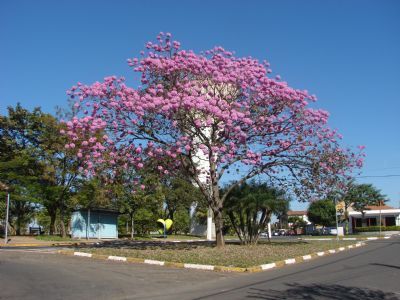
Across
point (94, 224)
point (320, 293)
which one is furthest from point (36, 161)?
point (320, 293)

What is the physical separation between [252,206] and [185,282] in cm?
1115

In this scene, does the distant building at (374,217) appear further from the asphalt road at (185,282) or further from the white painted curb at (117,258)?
the asphalt road at (185,282)

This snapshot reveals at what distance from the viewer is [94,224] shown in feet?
115

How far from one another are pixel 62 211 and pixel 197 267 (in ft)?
78.7

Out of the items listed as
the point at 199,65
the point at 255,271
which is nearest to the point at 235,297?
the point at 255,271

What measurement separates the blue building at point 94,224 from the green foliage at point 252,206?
15045mm

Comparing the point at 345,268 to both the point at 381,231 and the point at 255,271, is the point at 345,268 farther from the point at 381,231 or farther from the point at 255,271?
the point at 381,231

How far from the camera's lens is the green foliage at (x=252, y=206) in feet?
69.9

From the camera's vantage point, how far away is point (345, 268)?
12.9m

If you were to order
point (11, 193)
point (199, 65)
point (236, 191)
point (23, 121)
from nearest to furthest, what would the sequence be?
point (199, 65) < point (236, 191) < point (11, 193) < point (23, 121)

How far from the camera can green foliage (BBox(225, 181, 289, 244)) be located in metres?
21.3

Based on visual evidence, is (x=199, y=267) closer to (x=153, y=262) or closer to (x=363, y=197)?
(x=153, y=262)

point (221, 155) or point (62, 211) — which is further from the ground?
point (221, 155)

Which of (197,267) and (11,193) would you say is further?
(11,193)
